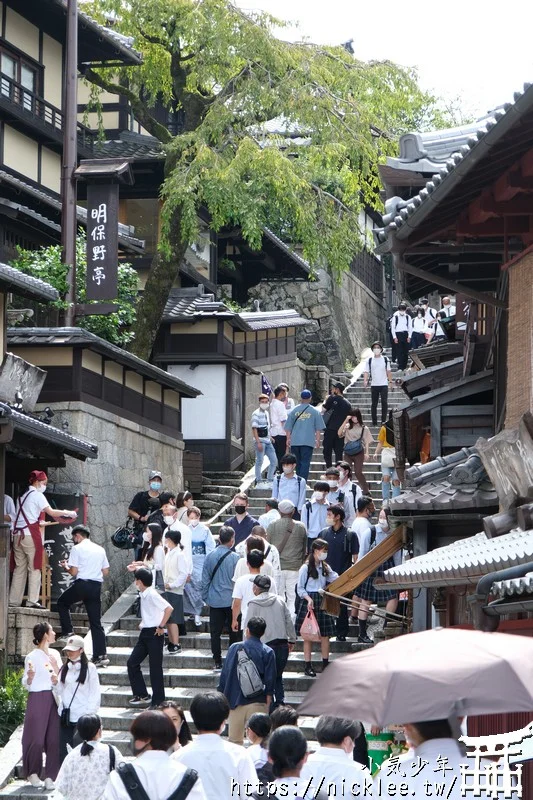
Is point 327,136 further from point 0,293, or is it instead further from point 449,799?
point 449,799

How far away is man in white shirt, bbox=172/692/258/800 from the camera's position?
23.5ft

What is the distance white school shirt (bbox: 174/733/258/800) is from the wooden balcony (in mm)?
19740

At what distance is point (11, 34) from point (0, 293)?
31.4 feet

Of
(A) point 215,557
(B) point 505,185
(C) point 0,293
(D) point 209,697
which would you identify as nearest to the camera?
(D) point 209,697

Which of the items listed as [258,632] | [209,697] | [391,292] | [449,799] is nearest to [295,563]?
[258,632]

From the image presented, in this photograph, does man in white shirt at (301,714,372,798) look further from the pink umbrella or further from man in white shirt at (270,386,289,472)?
man in white shirt at (270,386,289,472)

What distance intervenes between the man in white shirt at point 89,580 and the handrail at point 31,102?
12138mm

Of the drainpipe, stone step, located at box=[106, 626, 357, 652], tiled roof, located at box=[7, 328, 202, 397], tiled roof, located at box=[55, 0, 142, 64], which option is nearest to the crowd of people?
stone step, located at box=[106, 626, 357, 652]

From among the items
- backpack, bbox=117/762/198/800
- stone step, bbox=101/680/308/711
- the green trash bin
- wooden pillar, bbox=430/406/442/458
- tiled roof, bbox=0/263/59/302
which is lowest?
the green trash bin

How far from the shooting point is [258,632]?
40.1ft

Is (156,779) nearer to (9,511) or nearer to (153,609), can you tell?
(153,609)

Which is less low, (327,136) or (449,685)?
(327,136)

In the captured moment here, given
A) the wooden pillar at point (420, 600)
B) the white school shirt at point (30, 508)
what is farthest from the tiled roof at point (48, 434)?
the wooden pillar at point (420, 600)

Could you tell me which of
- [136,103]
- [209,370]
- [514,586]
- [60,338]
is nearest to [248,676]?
[514,586]
